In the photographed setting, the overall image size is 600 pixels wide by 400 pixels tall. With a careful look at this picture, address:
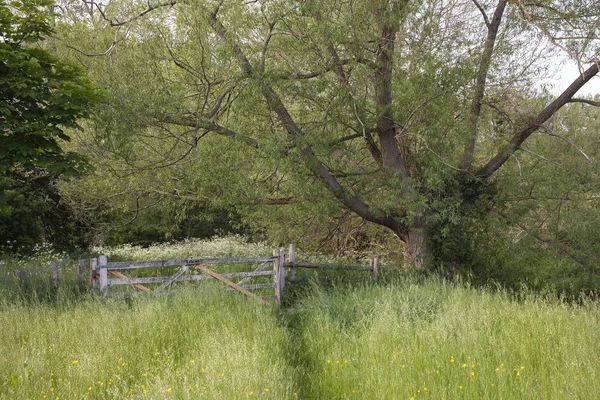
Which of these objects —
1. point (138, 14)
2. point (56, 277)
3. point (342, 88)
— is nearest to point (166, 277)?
point (56, 277)

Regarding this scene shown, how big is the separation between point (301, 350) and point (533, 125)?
9911 millimetres

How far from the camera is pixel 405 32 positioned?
14.6 metres

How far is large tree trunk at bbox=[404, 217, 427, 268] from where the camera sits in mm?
15370

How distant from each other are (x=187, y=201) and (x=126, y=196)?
2.39 m

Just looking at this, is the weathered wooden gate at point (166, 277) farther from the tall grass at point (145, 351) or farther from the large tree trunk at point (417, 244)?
the large tree trunk at point (417, 244)

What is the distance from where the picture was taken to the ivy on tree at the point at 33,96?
36.4 feet

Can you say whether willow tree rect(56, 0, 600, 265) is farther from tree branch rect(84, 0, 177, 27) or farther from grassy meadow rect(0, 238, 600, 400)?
grassy meadow rect(0, 238, 600, 400)

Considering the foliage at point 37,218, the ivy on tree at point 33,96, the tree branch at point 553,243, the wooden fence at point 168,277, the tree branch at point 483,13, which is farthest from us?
the foliage at point 37,218

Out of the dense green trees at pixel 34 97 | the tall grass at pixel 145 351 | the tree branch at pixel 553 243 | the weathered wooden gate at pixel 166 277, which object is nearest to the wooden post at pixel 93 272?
the weathered wooden gate at pixel 166 277

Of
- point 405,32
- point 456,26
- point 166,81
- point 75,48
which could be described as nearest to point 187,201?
point 166,81

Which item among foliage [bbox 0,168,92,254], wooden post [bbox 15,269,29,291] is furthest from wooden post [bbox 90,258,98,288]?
foliage [bbox 0,168,92,254]

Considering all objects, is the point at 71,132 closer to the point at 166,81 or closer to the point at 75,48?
the point at 75,48

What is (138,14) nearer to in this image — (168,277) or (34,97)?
(34,97)

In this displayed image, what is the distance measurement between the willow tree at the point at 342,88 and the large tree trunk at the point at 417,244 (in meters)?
0.04
